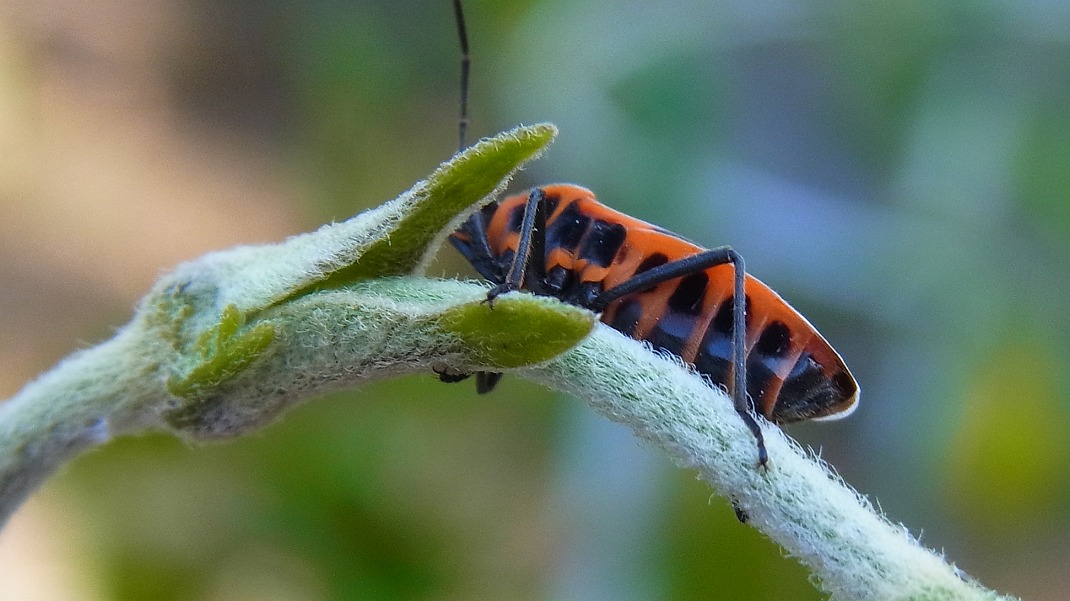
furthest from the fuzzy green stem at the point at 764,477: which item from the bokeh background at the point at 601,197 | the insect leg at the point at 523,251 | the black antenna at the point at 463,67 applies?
the bokeh background at the point at 601,197

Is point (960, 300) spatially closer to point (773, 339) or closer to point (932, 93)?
point (932, 93)

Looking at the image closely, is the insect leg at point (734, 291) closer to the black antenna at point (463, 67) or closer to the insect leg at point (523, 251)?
the insect leg at point (523, 251)

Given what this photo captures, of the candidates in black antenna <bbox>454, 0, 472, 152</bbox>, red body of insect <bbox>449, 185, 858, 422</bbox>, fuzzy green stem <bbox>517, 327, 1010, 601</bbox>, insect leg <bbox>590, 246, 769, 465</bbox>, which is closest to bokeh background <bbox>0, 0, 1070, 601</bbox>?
black antenna <bbox>454, 0, 472, 152</bbox>

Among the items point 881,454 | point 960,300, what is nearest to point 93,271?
point 881,454

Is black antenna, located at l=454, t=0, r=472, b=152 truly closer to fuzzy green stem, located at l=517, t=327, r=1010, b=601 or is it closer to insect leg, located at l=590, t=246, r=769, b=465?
insect leg, located at l=590, t=246, r=769, b=465

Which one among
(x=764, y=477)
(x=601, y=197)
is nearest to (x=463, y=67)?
(x=764, y=477)

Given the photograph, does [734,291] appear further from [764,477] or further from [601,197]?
[601,197]
